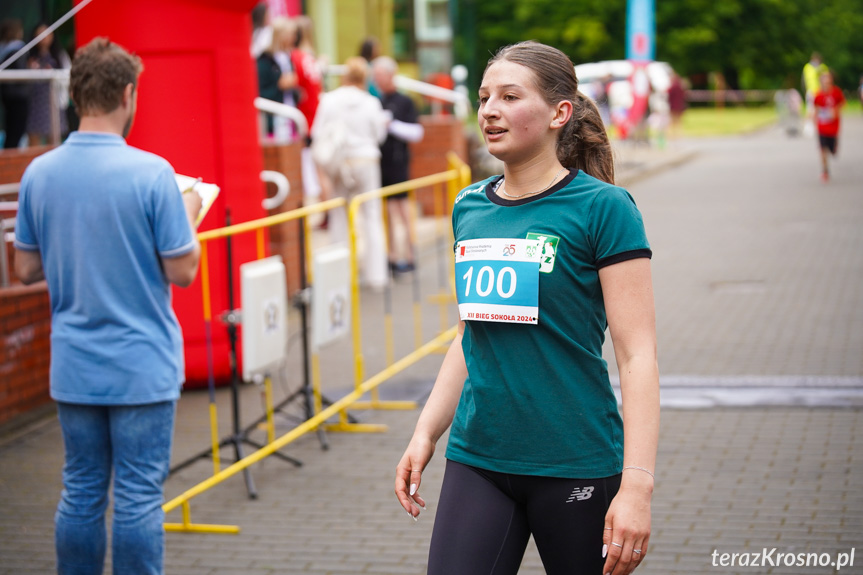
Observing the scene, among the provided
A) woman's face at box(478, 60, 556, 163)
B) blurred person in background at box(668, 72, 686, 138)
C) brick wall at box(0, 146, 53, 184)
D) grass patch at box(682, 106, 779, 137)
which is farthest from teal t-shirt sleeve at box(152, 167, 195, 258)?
grass patch at box(682, 106, 779, 137)

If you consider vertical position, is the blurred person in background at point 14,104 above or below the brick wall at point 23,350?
above

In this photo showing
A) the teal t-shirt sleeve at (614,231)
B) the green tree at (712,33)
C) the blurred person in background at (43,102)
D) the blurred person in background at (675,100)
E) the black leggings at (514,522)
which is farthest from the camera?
the green tree at (712,33)

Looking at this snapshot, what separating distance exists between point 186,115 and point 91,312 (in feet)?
13.0

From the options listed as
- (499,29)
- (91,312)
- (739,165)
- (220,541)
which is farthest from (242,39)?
(499,29)

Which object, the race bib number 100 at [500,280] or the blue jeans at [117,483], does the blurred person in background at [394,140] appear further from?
the race bib number 100 at [500,280]

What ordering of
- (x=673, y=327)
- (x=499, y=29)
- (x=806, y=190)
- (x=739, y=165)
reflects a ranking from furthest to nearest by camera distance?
(x=499, y=29) → (x=739, y=165) → (x=806, y=190) → (x=673, y=327)

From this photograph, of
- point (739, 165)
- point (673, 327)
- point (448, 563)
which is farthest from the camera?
point (739, 165)

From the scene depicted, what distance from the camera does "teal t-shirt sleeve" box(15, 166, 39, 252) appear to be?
3654 mm

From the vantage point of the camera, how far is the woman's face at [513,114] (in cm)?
262

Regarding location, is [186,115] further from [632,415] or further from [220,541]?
[632,415]

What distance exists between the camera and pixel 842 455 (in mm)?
Answer: 5918

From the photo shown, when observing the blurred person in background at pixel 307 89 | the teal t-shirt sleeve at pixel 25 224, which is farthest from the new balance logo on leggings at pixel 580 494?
the blurred person in background at pixel 307 89

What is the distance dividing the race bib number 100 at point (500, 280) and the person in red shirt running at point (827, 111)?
18885 mm

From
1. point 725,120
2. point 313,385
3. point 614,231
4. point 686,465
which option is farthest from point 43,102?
point 725,120
